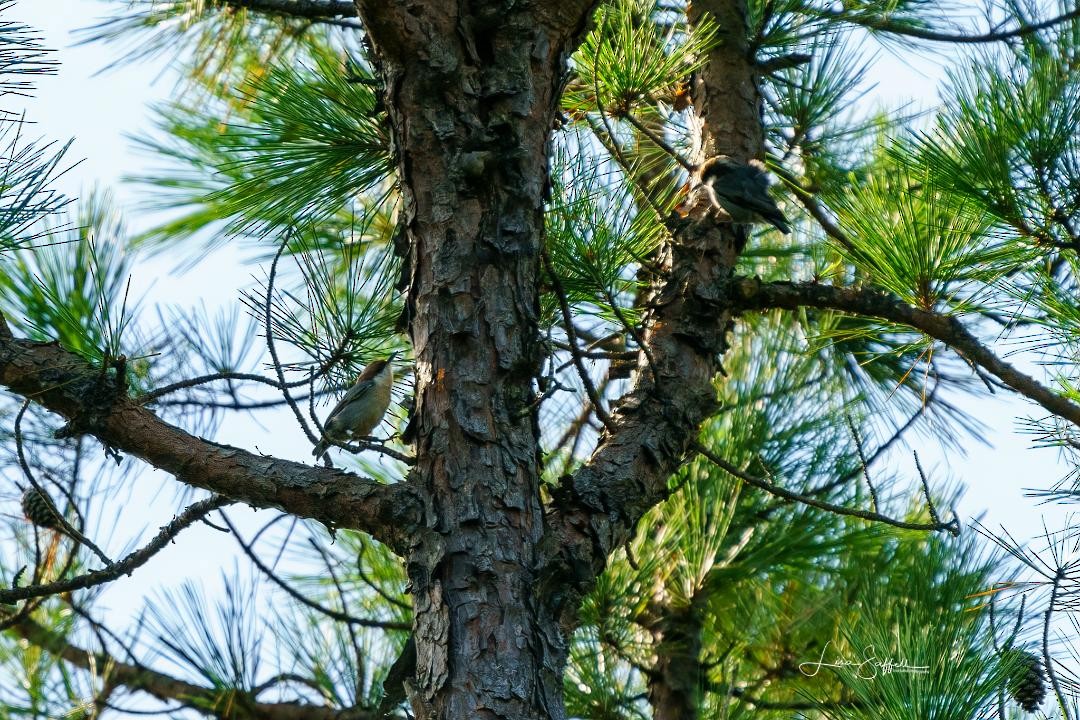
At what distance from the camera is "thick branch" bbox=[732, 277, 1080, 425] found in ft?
6.46

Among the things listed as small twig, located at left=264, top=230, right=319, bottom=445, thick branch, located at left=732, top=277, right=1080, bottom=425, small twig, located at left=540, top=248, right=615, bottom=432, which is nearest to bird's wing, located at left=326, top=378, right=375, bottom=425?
small twig, located at left=264, top=230, right=319, bottom=445

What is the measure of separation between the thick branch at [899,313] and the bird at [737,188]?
0.61 feet

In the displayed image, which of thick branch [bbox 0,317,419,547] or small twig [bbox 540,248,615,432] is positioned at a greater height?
small twig [bbox 540,248,615,432]

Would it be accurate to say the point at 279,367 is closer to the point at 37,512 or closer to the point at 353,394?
the point at 353,394

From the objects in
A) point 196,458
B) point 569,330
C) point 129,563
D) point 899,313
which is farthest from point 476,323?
point 899,313

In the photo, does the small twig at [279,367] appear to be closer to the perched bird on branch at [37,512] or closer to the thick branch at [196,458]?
the thick branch at [196,458]

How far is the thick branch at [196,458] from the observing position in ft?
5.94

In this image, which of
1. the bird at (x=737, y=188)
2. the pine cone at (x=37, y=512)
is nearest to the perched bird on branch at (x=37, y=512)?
the pine cone at (x=37, y=512)

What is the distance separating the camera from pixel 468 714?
1.62m

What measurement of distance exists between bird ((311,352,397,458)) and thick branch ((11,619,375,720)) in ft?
2.40

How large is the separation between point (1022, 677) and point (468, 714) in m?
1.13

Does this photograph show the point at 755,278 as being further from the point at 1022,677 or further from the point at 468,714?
the point at 468,714

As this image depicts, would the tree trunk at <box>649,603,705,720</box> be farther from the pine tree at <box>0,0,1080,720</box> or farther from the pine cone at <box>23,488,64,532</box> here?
the pine cone at <box>23,488,64,532</box>

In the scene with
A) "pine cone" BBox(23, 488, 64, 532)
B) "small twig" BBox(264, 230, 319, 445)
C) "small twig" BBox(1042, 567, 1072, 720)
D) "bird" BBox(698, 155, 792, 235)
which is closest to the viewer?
"small twig" BBox(1042, 567, 1072, 720)
